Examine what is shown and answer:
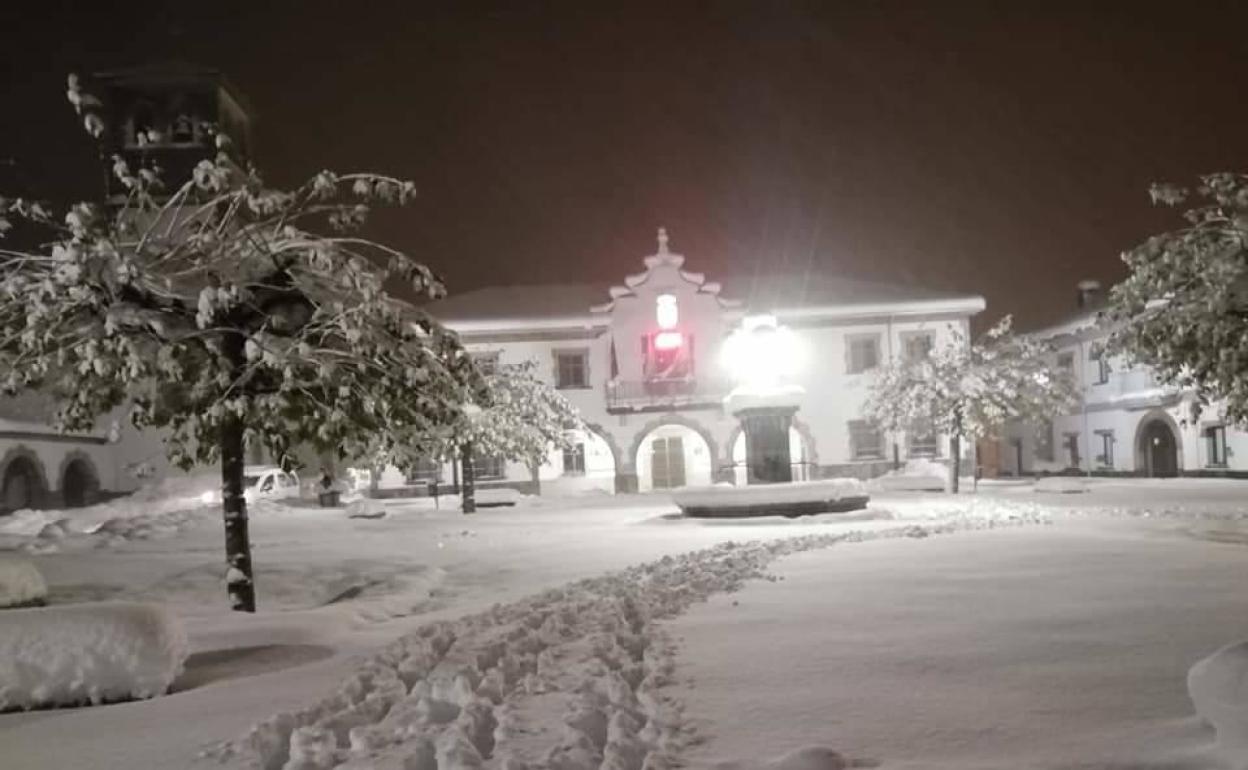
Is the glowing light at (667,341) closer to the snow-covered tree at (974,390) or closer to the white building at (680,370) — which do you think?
the white building at (680,370)

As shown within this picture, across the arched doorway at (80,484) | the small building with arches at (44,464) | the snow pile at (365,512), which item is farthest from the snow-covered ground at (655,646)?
the arched doorway at (80,484)

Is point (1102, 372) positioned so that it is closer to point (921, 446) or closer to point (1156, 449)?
point (1156, 449)

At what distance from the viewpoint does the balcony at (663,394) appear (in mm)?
41469

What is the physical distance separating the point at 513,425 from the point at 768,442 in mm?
7169

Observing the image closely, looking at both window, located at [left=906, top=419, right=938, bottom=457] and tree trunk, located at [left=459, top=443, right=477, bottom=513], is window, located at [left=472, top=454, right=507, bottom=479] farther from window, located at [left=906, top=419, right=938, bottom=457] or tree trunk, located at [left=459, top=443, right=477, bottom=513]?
window, located at [left=906, top=419, right=938, bottom=457]

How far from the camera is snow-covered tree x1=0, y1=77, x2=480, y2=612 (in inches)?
388

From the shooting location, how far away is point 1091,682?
6.59 metres

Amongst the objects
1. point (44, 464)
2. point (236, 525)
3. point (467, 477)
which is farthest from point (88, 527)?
point (236, 525)

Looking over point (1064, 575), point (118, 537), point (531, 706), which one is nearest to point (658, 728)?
point (531, 706)

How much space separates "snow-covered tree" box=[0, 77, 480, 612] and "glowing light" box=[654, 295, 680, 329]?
30.3 m

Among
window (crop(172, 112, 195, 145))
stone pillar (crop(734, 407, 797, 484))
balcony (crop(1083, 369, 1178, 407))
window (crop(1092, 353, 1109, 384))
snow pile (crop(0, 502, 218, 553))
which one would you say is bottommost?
snow pile (crop(0, 502, 218, 553))

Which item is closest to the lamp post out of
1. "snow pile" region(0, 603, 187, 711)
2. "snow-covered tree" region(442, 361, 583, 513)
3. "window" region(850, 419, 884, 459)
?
"snow-covered tree" region(442, 361, 583, 513)

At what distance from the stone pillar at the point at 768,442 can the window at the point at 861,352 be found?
1736 cm

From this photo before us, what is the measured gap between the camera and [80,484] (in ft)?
128
